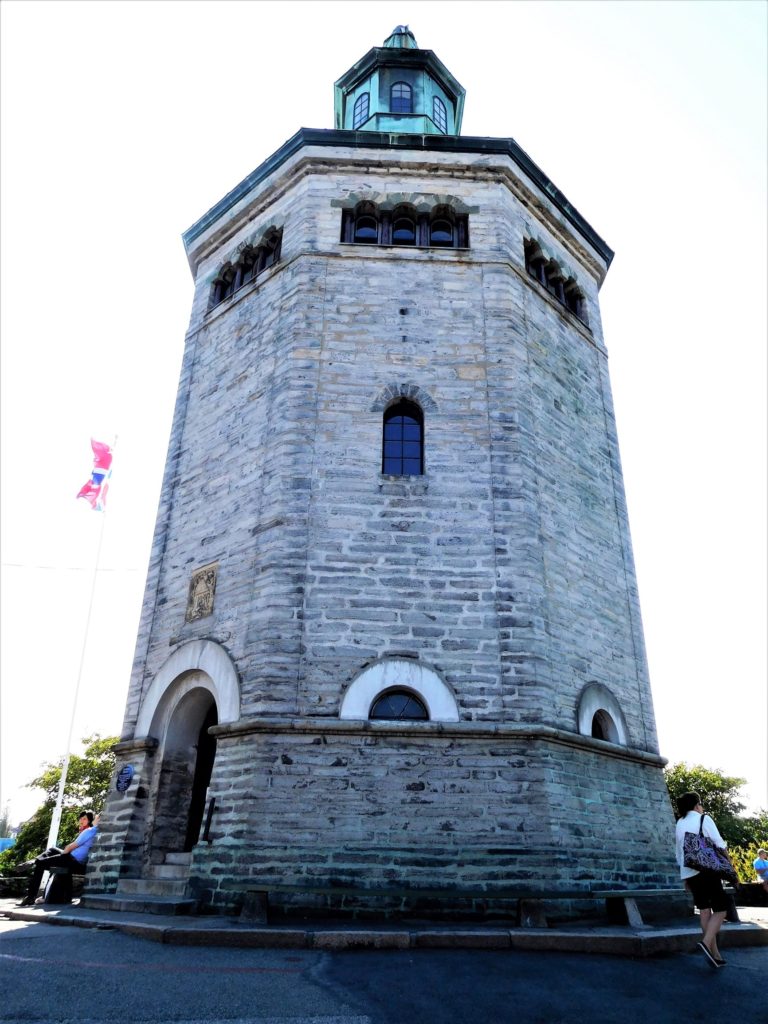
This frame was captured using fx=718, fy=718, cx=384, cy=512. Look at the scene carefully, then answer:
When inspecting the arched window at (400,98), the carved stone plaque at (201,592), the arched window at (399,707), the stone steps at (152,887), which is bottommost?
the stone steps at (152,887)

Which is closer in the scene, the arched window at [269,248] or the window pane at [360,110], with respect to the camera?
the arched window at [269,248]

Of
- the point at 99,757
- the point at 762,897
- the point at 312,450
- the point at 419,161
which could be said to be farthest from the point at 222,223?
the point at 99,757

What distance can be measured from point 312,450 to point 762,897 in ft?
39.4

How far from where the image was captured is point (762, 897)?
13.6 meters

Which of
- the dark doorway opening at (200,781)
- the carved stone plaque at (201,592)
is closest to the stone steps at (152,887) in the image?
the dark doorway opening at (200,781)

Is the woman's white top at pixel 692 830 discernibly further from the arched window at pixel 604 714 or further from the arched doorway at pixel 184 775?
the arched doorway at pixel 184 775

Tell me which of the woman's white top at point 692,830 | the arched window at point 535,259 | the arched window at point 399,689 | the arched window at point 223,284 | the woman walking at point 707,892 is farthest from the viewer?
the arched window at point 223,284

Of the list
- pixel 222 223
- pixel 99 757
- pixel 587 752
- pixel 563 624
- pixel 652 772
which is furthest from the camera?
pixel 99 757

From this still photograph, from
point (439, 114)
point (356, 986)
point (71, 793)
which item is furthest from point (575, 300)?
point (71, 793)

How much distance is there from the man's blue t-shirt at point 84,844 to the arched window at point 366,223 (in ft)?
35.1

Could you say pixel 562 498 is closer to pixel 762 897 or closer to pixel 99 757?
pixel 762 897

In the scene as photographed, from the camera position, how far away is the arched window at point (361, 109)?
59.1ft

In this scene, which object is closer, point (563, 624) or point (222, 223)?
point (563, 624)

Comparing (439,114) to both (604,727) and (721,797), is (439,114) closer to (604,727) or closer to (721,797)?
(604,727)
